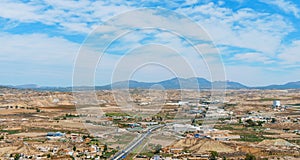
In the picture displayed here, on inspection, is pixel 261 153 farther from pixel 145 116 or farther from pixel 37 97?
pixel 37 97

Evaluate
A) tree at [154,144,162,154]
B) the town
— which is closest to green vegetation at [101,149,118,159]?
the town

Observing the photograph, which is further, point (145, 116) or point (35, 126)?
point (145, 116)

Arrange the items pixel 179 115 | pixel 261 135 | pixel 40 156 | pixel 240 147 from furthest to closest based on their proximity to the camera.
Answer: pixel 179 115 → pixel 261 135 → pixel 240 147 → pixel 40 156

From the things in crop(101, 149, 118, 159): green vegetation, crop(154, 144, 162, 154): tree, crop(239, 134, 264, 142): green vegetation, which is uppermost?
crop(239, 134, 264, 142): green vegetation

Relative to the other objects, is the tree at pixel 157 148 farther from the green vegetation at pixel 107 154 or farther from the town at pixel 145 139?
the green vegetation at pixel 107 154

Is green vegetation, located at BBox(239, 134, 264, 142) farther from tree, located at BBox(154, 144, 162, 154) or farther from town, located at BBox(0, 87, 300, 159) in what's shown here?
tree, located at BBox(154, 144, 162, 154)

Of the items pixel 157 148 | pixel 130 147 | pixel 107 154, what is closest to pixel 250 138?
pixel 157 148

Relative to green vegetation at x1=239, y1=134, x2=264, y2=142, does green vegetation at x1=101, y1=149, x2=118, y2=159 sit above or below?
below

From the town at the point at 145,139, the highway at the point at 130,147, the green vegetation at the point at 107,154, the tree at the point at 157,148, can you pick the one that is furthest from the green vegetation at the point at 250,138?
the green vegetation at the point at 107,154

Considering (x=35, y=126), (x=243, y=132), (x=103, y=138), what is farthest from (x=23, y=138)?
(x=243, y=132)

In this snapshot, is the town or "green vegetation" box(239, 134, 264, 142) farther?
"green vegetation" box(239, 134, 264, 142)

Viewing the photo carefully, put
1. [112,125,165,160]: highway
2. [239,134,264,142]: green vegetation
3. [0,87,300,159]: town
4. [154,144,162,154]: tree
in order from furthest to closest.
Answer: [239,134,264,142]: green vegetation, [154,144,162,154]: tree, [0,87,300,159]: town, [112,125,165,160]: highway
